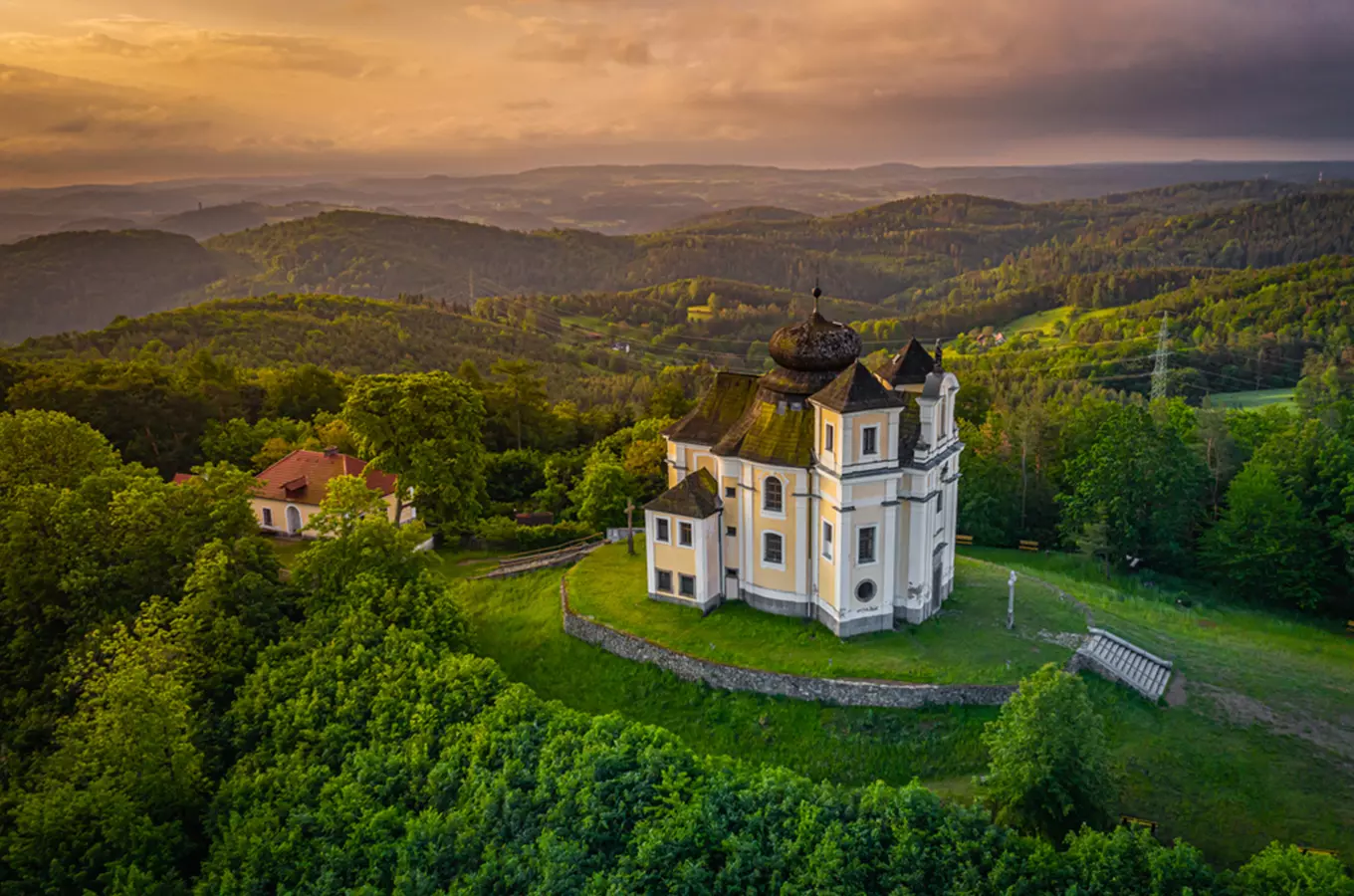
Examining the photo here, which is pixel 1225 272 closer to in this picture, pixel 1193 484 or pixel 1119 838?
pixel 1193 484

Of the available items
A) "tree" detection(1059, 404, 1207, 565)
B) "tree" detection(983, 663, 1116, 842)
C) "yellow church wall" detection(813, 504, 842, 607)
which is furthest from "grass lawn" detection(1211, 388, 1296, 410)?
"tree" detection(983, 663, 1116, 842)

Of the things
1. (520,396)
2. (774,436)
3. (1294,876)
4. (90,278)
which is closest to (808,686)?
(774,436)

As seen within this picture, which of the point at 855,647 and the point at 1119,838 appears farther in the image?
the point at 855,647

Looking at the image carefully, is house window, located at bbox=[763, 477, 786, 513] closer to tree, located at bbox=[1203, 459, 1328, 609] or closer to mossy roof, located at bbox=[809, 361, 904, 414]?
mossy roof, located at bbox=[809, 361, 904, 414]

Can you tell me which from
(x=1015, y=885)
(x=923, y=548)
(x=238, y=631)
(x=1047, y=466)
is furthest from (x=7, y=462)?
(x=1047, y=466)

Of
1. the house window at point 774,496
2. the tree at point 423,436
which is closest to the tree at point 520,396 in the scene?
the tree at point 423,436

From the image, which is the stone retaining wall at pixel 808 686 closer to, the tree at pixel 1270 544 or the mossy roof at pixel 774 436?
the mossy roof at pixel 774 436
